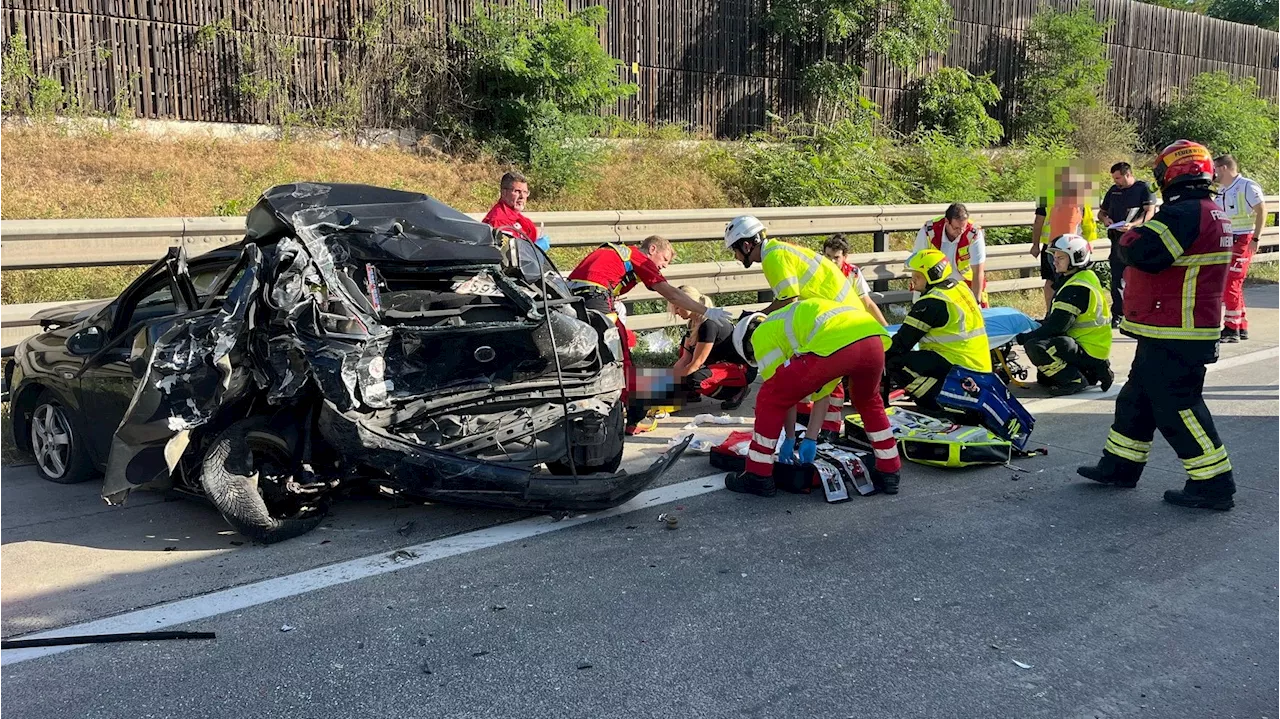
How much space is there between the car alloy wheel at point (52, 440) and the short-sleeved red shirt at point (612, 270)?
324 cm

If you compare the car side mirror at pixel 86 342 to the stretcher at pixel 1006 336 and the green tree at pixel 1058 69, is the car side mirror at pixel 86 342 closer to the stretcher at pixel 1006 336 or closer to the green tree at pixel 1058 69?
the stretcher at pixel 1006 336

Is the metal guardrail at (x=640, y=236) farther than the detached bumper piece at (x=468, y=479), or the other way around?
the metal guardrail at (x=640, y=236)

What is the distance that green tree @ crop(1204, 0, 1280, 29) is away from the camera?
116 ft

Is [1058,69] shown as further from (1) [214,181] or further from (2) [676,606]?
(2) [676,606]

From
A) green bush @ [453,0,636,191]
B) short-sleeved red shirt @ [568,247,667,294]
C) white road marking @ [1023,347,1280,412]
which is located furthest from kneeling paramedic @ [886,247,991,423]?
green bush @ [453,0,636,191]

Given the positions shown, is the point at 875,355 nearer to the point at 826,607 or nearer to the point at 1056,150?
the point at 826,607

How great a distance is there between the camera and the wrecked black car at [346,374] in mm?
4551

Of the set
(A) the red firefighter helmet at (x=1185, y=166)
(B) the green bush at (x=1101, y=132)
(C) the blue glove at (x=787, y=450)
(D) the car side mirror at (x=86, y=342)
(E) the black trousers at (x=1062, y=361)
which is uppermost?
(B) the green bush at (x=1101, y=132)

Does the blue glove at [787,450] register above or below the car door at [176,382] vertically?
below

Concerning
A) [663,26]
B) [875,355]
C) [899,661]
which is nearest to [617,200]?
[663,26]

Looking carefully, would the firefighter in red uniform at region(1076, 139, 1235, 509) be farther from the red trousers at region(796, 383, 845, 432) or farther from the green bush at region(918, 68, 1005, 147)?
the green bush at region(918, 68, 1005, 147)

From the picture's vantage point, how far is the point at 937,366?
6.95m

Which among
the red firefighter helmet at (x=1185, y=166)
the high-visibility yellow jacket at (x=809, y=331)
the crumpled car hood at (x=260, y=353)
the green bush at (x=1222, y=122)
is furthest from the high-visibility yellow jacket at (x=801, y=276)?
the green bush at (x=1222, y=122)

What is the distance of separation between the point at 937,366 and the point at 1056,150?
11537 mm
